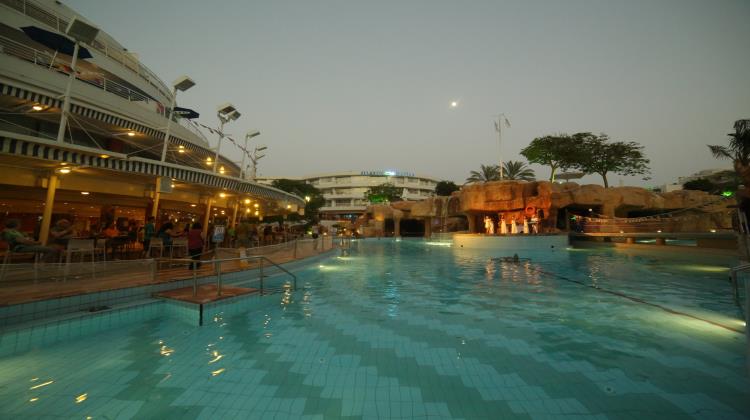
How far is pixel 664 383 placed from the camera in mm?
3527

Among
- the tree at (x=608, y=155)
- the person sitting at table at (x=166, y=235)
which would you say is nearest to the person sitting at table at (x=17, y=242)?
the person sitting at table at (x=166, y=235)

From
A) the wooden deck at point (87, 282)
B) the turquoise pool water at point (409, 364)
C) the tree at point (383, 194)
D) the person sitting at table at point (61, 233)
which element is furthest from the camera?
the tree at point (383, 194)

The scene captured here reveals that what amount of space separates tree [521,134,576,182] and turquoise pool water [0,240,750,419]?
2741 centimetres

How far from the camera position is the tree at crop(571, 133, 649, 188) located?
30.2 m

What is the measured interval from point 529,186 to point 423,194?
57.1 metres

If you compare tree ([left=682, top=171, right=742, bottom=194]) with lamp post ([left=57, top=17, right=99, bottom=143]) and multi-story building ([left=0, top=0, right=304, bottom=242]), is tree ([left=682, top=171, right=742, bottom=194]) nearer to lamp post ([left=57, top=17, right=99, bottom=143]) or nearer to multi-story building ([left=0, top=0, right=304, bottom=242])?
multi-story building ([left=0, top=0, right=304, bottom=242])

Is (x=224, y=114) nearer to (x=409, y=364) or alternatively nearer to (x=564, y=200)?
(x=409, y=364)

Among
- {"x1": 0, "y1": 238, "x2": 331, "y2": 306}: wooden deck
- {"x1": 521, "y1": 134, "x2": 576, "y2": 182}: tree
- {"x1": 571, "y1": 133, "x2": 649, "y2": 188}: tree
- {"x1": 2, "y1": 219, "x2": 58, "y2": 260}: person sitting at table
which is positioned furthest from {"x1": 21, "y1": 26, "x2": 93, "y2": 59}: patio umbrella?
{"x1": 571, "y1": 133, "x2": 649, "y2": 188}: tree

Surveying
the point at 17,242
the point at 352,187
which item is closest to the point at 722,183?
the point at 17,242

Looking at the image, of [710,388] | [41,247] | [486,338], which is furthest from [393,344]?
[41,247]

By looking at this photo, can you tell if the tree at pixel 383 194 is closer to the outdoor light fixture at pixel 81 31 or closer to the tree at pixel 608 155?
the tree at pixel 608 155

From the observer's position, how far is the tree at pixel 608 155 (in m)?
30.2

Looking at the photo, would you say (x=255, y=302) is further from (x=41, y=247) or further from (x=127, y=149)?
(x=127, y=149)

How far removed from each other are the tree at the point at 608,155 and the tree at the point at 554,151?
0.64 meters
